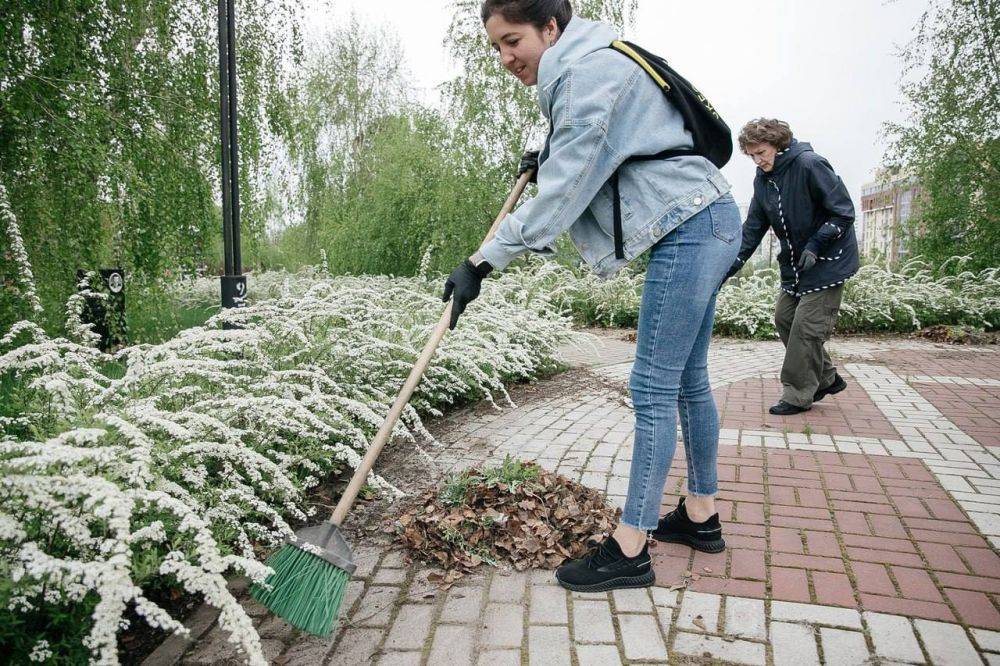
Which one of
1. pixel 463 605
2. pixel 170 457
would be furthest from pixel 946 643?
pixel 170 457

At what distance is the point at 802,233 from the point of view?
4.62 metres

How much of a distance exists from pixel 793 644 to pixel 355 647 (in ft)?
4.46

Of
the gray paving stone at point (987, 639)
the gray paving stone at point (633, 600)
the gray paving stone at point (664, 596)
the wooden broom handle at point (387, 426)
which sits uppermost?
the wooden broom handle at point (387, 426)

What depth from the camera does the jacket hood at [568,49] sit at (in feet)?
6.83

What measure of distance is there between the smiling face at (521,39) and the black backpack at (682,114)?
245 millimetres

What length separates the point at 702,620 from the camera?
7.12ft

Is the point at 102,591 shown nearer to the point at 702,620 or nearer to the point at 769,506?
the point at 702,620

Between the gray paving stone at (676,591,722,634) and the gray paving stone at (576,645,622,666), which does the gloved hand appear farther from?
the gray paving stone at (576,645,622,666)

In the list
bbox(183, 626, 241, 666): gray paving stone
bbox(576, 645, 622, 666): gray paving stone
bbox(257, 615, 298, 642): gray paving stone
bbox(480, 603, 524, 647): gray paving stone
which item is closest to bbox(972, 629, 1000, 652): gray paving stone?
bbox(576, 645, 622, 666): gray paving stone

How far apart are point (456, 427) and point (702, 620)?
2518 mm

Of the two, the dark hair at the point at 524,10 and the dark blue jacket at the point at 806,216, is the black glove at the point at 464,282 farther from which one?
the dark blue jacket at the point at 806,216

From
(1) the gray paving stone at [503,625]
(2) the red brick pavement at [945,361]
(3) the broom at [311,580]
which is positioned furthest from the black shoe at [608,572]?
(2) the red brick pavement at [945,361]

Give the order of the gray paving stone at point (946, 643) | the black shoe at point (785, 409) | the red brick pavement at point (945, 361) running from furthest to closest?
the red brick pavement at point (945, 361)
the black shoe at point (785, 409)
the gray paving stone at point (946, 643)

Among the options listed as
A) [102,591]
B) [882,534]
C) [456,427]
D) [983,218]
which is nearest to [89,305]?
[456,427]
